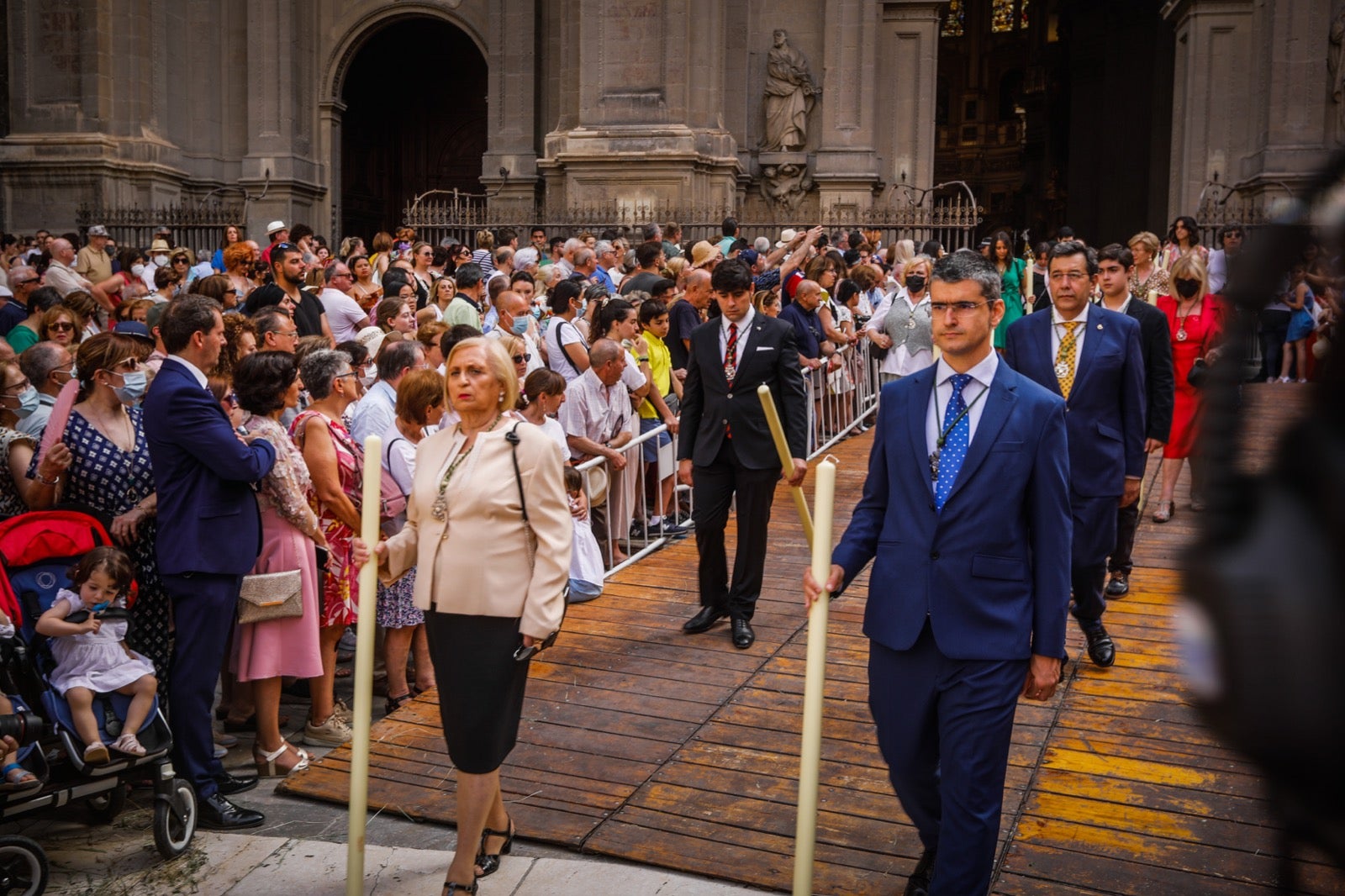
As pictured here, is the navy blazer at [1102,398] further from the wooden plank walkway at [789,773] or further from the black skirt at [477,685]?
the black skirt at [477,685]

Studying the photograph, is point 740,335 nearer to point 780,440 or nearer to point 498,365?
point 498,365

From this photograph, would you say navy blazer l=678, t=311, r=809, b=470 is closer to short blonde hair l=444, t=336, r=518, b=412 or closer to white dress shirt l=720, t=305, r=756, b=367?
white dress shirt l=720, t=305, r=756, b=367

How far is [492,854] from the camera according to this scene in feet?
16.5

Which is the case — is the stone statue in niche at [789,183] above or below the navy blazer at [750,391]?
above

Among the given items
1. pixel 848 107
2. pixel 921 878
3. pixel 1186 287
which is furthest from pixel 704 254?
pixel 848 107

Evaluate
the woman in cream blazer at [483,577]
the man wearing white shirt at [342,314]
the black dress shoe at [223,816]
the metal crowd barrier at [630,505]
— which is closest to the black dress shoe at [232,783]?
the black dress shoe at [223,816]

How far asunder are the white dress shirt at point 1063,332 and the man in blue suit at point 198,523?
401 centimetres

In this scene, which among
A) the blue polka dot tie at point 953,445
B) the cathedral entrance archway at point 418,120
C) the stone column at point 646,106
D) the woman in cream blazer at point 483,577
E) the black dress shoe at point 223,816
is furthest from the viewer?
the cathedral entrance archway at point 418,120

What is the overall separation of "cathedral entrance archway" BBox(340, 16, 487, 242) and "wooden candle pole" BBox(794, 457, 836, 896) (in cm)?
2953

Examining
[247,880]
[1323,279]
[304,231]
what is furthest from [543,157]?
[1323,279]

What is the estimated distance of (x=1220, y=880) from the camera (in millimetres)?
4766

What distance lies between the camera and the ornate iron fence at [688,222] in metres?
22.3

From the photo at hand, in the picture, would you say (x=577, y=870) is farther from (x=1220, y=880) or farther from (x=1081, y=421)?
(x=1081, y=421)

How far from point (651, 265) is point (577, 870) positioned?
342 inches
